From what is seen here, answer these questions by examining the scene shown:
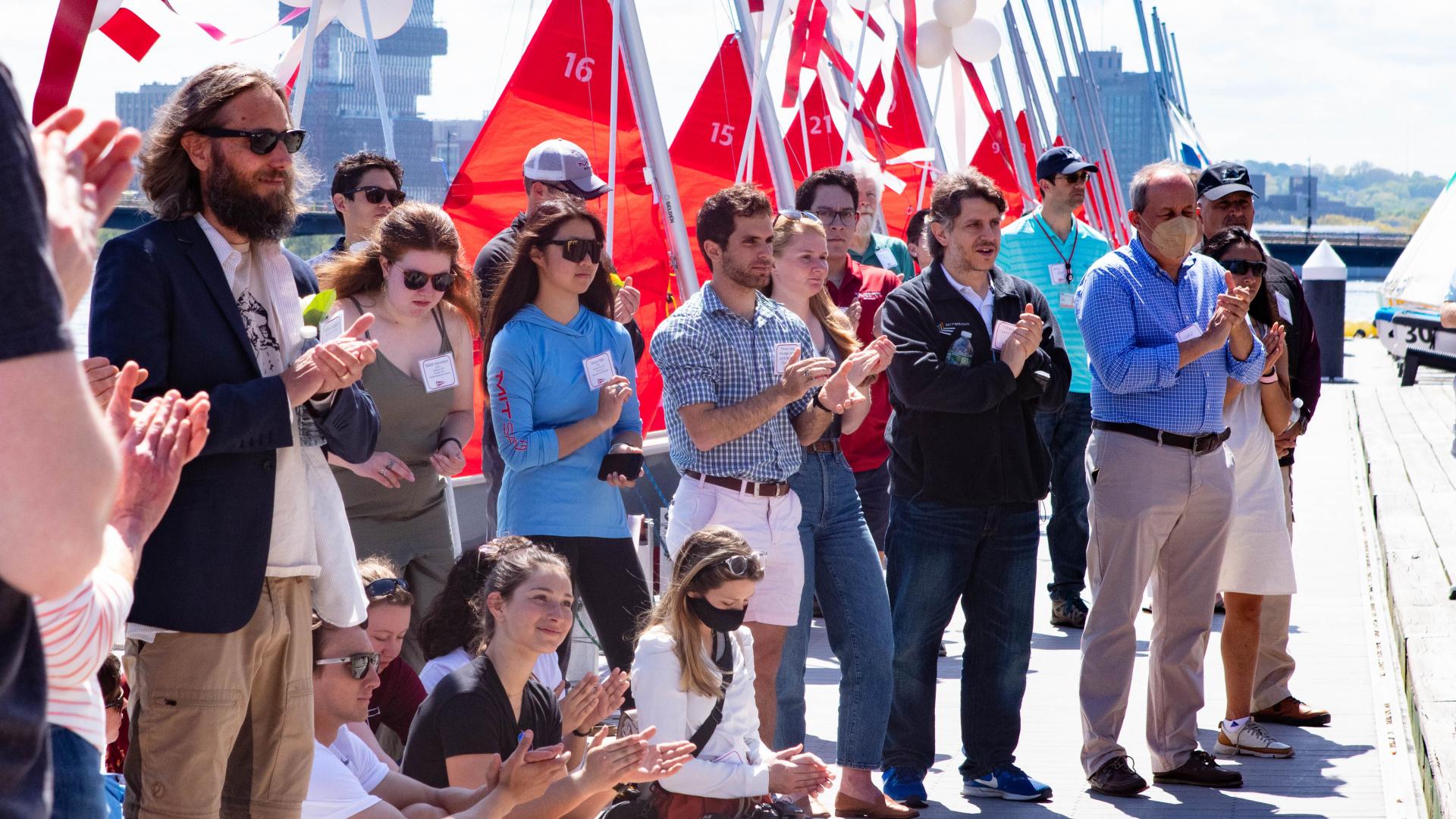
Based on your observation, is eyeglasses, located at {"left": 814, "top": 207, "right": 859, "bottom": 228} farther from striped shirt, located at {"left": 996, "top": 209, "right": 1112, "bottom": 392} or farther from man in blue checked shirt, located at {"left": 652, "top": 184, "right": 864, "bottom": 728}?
man in blue checked shirt, located at {"left": 652, "top": 184, "right": 864, "bottom": 728}

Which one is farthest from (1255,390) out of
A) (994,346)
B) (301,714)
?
(301,714)

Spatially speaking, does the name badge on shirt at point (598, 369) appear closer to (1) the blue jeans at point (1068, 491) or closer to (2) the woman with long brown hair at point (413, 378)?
(2) the woman with long brown hair at point (413, 378)

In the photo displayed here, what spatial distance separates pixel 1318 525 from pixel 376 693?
7.50 metres

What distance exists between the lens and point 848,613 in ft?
14.9

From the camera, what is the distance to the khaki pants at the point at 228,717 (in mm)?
2775

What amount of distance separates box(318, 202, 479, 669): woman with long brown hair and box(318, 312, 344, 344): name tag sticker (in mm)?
1236

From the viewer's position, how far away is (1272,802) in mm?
4812

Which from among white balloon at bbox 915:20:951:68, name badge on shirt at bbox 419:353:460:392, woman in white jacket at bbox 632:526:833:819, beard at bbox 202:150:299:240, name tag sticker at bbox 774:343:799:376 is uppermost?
white balloon at bbox 915:20:951:68

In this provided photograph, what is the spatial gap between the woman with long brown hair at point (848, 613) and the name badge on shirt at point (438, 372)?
3.30 feet

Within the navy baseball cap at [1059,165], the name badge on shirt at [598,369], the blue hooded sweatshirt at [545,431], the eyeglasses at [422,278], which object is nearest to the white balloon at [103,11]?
the eyeglasses at [422,278]

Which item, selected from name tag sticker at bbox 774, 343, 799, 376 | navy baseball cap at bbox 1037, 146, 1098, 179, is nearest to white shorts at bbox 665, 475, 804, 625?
name tag sticker at bbox 774, 343, 799, 376

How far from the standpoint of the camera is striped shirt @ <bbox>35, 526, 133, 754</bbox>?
1.72 m

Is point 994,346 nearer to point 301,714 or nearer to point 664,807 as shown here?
point 664,807

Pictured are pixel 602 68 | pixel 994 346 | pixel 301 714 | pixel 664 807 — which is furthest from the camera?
pixel 602 68
